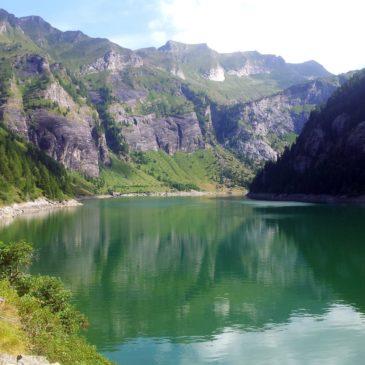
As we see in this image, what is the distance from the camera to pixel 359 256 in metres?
85.9

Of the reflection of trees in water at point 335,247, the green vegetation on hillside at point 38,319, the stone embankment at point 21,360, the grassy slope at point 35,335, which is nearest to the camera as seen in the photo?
the stone embankment at point 21,360

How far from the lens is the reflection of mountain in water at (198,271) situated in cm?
5122

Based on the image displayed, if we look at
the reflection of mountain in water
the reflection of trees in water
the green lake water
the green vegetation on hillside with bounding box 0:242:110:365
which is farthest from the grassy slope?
the reflection of trees in water

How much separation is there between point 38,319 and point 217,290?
35.6 m

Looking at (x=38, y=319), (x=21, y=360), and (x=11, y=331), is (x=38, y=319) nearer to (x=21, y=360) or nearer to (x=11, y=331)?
(x=11, y=331)

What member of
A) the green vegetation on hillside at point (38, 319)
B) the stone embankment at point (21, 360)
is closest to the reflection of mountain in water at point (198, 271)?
the green vegetation on hillside at point (38, 319)

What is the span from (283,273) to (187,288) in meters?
18.9

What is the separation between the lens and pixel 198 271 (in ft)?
257

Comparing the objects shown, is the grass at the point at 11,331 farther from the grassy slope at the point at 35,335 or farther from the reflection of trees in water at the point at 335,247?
the reflection of trees in water at the point at 335,247

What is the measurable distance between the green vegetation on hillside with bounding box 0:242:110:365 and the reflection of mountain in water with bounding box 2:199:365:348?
21.3ft

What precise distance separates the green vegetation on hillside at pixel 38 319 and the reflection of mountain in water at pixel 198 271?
21.3ft

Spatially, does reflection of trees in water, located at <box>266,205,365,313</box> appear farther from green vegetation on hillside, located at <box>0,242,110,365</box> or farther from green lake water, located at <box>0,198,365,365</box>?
green vegetation on hillside, located at <box>0,242,110,365</box>

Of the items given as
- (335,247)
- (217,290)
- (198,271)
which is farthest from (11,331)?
(335,247)

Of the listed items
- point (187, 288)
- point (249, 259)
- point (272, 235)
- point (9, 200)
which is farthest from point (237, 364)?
point (9, 200)
